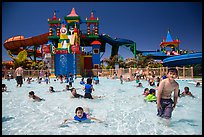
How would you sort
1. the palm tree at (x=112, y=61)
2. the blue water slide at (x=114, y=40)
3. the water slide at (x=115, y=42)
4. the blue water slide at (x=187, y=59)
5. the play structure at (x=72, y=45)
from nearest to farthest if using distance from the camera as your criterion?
1. the blue water slide at (x=187, y=59)
2. the play structure at (x=72, y=45)
3. the palm tree at (x=112, y=61)
4. the blue water slide at (x=114, y=40)
5. the water slide at (x=115, y=42)

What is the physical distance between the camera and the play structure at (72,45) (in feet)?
81.5

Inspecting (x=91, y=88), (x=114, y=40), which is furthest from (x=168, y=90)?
(x=114, y=40)

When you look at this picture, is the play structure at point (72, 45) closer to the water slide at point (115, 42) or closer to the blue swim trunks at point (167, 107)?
the water slide at point (115, 42)

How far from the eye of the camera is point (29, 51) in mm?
36938

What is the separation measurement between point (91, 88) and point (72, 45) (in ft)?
59.2

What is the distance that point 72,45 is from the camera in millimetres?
24562

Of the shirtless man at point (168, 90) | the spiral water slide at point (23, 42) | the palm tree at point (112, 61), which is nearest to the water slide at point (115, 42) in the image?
the palm tree at point (112, 61)

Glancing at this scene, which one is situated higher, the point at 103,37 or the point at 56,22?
the point at 56,22

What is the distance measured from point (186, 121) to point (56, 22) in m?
30.1

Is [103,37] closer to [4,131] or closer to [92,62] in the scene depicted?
[92,62]

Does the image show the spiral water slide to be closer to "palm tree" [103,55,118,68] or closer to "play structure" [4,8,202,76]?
"play structure" [4,8,202,76]

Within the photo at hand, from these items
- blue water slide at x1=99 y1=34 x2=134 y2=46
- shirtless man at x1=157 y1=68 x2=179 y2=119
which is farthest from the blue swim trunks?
blue water slide at x1=99 y1=34 x2=134 y2=46

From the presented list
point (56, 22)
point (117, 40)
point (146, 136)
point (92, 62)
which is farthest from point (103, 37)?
point (146, 136)

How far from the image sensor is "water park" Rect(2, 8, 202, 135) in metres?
4.17
